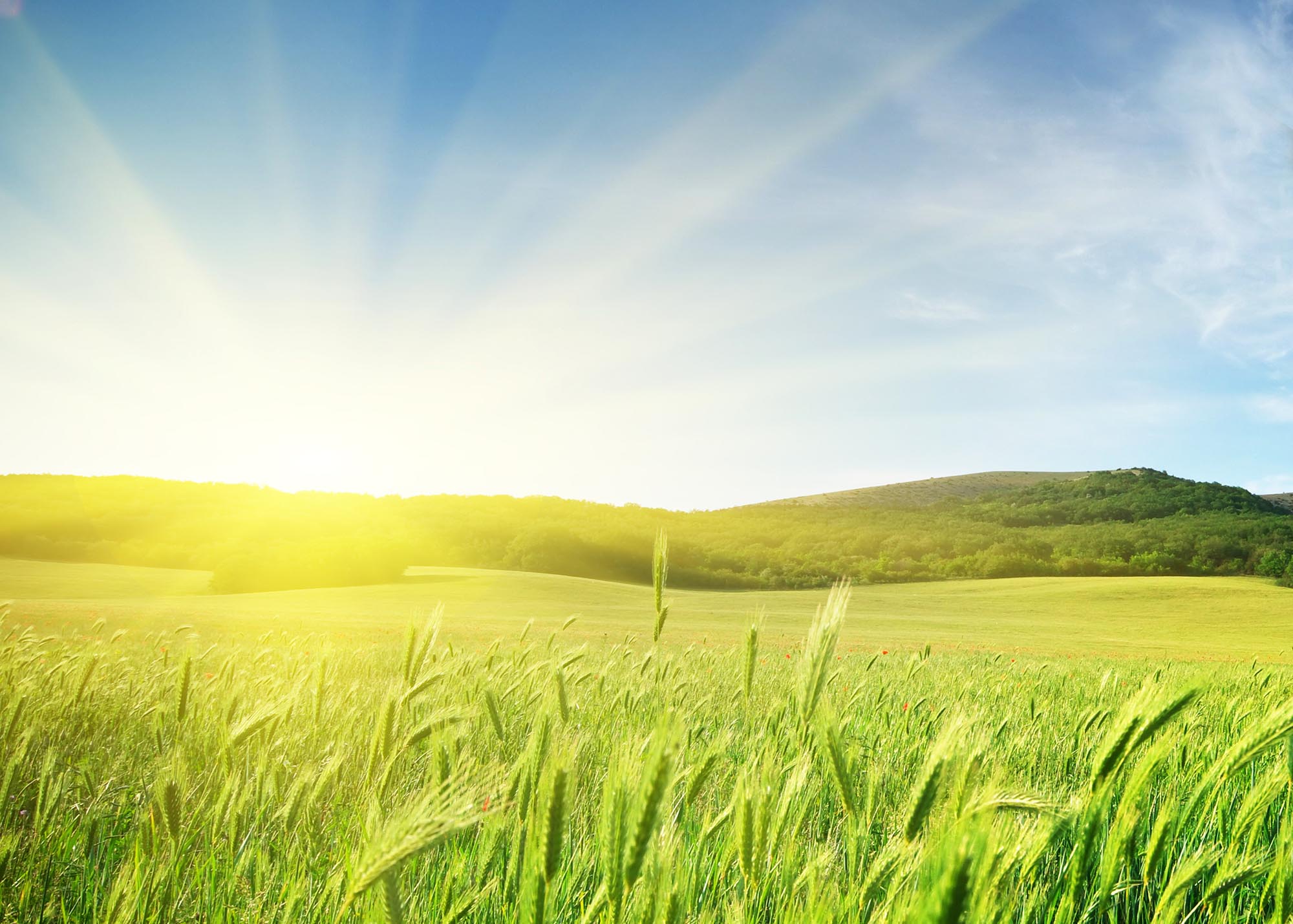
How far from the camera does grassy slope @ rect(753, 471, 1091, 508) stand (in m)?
92.1

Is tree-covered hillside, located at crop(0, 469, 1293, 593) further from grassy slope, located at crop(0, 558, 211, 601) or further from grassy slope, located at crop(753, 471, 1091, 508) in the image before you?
grassy slope, located at crop(753, 471, 1091, 508)

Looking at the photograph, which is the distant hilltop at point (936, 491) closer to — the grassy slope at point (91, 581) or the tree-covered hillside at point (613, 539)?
the tree-covered hillside at point (613, 539)

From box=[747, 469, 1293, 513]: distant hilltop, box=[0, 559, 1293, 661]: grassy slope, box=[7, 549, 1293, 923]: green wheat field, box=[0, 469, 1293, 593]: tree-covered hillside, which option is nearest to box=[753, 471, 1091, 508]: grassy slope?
box=[747, 469, 1293, 513]: distant hilltop

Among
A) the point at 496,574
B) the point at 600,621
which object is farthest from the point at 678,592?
the point at 600,621

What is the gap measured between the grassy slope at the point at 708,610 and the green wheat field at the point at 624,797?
6.72 m

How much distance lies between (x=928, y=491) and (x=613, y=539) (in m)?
62.3

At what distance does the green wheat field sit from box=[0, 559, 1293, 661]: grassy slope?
22.1 feet

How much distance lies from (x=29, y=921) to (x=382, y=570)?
1677 inches

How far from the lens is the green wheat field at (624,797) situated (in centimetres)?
123

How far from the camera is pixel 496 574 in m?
41.8

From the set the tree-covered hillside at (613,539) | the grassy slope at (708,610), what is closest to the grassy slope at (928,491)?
the tree-covered hillside at (613,539)

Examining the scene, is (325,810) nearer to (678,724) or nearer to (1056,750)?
(678,724)

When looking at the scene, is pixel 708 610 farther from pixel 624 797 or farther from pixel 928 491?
pixel 928 491

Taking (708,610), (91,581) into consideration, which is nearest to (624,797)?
(708,610)
